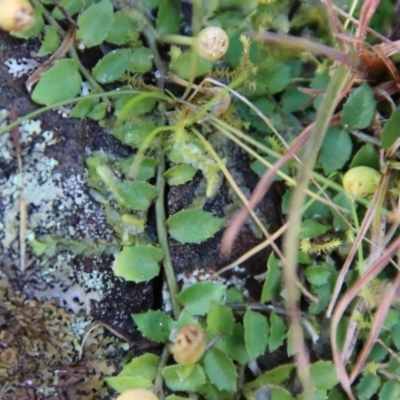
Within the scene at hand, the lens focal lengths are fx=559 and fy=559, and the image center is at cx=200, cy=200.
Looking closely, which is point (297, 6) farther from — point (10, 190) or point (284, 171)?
point (10, 190)

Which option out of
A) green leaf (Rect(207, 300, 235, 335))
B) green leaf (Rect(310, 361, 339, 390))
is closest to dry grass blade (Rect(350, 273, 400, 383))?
green leaf (Rect(310, 361, 339, 390))

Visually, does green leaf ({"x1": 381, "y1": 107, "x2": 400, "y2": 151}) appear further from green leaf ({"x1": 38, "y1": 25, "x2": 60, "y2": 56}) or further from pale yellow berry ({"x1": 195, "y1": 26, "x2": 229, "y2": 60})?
green leaf ({"x1": 38, "y1": 25, "x2": 60, "y2": 56})

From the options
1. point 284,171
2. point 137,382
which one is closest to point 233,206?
point 284,171

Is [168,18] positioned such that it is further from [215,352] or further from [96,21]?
[215,352]

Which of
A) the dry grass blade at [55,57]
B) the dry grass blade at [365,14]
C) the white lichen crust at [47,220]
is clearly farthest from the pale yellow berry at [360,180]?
the dry grass blade at [55,57]

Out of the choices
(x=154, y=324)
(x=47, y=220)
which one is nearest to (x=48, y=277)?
(x=47, y=220)

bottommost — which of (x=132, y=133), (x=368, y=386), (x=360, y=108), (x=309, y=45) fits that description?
(x=368, y=386)

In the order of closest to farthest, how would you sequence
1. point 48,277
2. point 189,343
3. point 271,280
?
point 189,343
point 48,277
point 271,280
